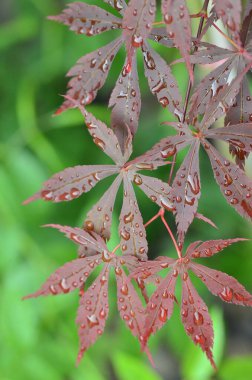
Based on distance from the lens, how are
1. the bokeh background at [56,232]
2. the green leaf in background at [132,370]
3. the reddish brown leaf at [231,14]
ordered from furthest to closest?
1. the bokeh background at [56,232]
2. the green leaf in background at [132,370]
3. the reddish brown leaf at [231,14]

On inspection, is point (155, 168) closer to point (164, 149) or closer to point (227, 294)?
point (164, 149)

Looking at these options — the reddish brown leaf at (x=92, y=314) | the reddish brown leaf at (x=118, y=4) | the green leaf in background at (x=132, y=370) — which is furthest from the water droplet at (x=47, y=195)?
the green leaf in background at (x=132, y=370)

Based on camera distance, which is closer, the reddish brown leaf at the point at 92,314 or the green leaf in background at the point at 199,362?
the reddish brown leaf at the point at 92,314

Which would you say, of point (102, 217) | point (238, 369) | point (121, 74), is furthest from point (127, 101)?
point (238, 369)

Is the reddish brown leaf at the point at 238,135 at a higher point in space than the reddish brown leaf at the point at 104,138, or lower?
lower

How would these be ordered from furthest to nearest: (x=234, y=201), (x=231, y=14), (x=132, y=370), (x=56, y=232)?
(x=56, y=232) → (x=132, y=370) → (x=234, y=201) → (x=231, y=14)

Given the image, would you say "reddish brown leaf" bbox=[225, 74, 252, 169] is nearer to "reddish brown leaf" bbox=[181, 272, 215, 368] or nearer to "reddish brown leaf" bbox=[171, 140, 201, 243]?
"reddish brown leaf" bbox=[171, 140, 201, 243]

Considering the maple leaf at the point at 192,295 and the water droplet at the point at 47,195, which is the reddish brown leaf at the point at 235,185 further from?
the water droplet at the point at 47,195
